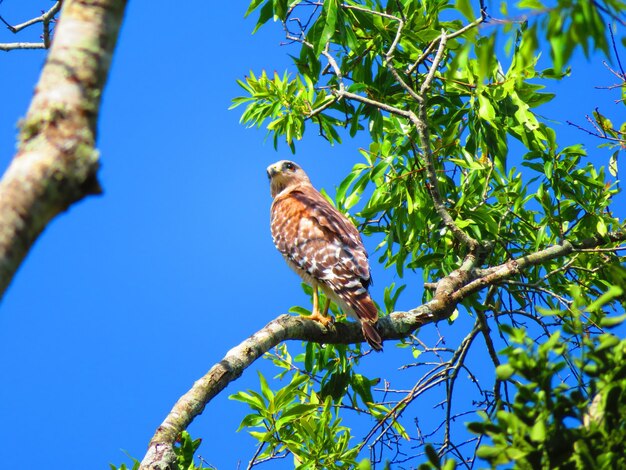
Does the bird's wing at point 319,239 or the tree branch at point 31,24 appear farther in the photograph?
the bird's wing at point 319,239

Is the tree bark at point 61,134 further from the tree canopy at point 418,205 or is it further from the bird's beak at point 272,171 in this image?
the bird's beak at point 272,171

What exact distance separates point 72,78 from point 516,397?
Answer: 1.46 meters

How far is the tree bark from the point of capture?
1.58 m

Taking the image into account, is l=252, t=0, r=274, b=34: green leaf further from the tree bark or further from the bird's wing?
the tree bark

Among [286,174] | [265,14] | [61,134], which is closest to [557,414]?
[61,134]

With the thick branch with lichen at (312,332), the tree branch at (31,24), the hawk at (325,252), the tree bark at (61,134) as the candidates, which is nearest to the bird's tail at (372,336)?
the hawk at (325,252)

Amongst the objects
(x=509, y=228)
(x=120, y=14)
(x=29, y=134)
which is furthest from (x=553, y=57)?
(x=509, y=228)

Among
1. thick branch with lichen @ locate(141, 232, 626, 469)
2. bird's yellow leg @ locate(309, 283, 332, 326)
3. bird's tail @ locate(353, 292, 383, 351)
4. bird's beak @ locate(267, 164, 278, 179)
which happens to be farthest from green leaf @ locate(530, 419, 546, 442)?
bird's beak @ locate(267, 164, 278, 179)

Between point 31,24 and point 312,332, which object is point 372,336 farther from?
point 31,24

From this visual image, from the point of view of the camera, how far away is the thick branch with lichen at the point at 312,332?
3443 mm

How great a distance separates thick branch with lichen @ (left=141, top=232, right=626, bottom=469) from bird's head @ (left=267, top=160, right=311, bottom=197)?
116 inches

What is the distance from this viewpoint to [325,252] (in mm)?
5672

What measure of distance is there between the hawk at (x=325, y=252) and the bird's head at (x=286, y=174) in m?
0.88

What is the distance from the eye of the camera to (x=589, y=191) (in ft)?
17.6
